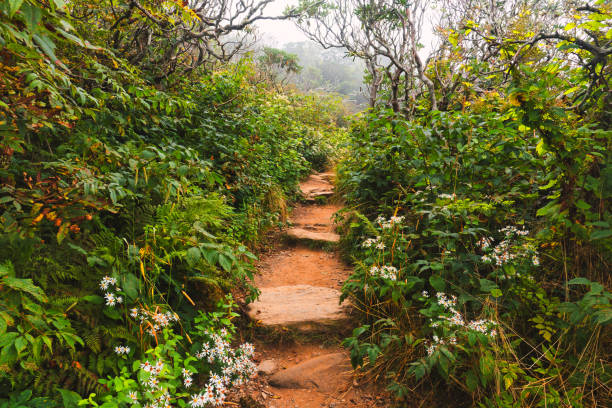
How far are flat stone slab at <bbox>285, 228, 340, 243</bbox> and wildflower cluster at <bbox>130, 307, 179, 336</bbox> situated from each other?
2.97 metres

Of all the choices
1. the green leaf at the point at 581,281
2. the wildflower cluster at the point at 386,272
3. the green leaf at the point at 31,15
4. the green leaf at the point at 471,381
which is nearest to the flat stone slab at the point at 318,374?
the wildflower cluster at the point at 386,272

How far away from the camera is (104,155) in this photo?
2.19m

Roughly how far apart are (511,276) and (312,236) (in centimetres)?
307

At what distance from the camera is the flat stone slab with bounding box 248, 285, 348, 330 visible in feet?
9.45

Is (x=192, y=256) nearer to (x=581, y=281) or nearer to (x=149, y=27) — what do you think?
(x=581, y=281)

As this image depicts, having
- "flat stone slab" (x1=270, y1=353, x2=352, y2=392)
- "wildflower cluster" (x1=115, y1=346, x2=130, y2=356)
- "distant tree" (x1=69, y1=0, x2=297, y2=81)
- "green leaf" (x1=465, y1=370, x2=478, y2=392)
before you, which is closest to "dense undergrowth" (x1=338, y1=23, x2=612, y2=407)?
"green leaf" (x1=465, y1=370, x2=478, y2=392)

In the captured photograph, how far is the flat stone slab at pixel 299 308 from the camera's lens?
288 cm

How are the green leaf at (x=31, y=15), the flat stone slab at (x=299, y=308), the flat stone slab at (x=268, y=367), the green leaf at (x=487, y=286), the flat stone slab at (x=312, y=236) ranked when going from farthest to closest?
the flat stone slab at (x=312, y=236), the flat stone slab at (x=299, y=308), the flat stone slab at (x=268, y=367), the green leaf at (x=487, y=286), the green leaf at (x=31, y=15)

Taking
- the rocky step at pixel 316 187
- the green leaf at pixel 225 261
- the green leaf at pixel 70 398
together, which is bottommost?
the green leaf at pixel 70 398

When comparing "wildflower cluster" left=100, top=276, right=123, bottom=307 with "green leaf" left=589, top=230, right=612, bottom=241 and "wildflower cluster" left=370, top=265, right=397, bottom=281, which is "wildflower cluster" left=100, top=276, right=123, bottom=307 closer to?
"wildflower cluster" left=370, top=265, right=397, bottom=281

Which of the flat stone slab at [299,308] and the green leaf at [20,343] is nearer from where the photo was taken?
the green leaf at [20,343]

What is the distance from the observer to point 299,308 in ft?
10.1

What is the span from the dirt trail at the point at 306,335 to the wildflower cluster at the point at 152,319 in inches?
38.4

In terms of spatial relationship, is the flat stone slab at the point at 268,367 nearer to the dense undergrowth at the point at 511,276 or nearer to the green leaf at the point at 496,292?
the dense undergrowth at the point at 511,276
